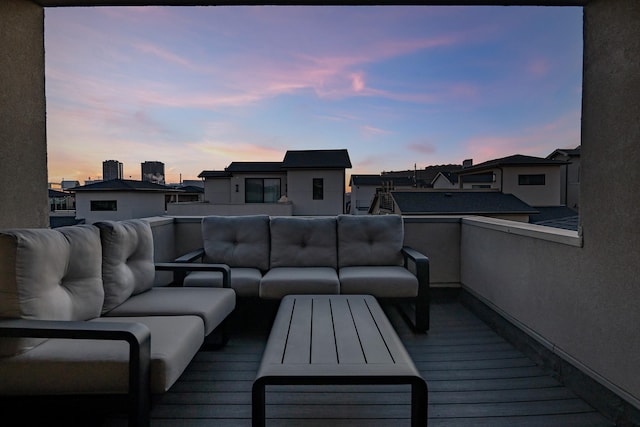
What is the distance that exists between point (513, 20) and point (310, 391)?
7507mm

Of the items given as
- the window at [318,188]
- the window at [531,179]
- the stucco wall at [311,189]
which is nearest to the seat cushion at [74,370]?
the stucco wall at [311,189]

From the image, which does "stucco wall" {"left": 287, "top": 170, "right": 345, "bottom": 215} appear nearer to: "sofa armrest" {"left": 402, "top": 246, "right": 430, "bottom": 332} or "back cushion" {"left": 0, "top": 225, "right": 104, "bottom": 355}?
"sofa armrest" {"left": 402, "top": 246, "right": 430, "bottom": 332}

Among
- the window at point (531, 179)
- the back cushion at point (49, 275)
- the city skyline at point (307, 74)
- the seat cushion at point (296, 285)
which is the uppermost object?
the city skyline at point (307, 74)

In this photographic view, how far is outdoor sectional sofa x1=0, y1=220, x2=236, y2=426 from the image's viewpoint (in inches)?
52.8

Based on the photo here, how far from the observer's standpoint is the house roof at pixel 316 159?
14320 mm

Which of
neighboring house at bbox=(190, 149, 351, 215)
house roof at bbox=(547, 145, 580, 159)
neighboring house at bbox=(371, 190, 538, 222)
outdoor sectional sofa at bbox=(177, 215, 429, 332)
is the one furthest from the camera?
house roof at bbox=(547, 145, 580, 159)

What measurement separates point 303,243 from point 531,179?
17282mm

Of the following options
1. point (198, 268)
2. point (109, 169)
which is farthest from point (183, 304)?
point (109, 169)

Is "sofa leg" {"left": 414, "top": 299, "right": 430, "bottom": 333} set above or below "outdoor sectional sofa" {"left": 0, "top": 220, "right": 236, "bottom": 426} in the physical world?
below

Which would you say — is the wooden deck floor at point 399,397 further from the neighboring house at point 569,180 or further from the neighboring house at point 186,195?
the neighboring house at point 186,195

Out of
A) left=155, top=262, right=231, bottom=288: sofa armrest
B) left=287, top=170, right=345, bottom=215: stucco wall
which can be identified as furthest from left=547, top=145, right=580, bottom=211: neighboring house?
left=155, top=262, right=231, bottom=288: sofa armrest

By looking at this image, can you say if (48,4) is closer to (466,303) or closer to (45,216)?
(45,216)

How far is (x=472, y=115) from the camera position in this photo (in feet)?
43.0

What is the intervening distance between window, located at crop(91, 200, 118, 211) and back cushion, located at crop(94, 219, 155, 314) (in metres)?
16.5
